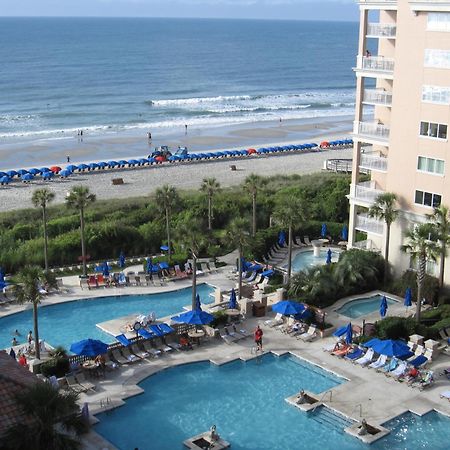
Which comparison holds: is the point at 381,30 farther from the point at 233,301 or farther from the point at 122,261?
the point at 122,261

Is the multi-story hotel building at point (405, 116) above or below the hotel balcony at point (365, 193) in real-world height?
above

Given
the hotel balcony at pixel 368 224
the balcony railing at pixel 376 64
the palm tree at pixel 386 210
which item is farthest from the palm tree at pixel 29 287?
the balcony railing at pixel 376 64

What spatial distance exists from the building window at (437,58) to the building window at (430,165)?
4593 mm

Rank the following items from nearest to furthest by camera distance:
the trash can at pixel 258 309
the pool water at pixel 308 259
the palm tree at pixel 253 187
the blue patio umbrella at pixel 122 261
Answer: the trash can at pixel 258 309 < the blue patio umbrella at pixel 122 261 < the pool water at pixel 308 259 < the palm tree at pixel 253 187

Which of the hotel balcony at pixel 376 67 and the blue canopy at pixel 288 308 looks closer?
the blue canopy at pixel 288 308

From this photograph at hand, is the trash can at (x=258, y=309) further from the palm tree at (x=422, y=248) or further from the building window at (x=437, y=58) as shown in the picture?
the building window at (x=437, y=58)

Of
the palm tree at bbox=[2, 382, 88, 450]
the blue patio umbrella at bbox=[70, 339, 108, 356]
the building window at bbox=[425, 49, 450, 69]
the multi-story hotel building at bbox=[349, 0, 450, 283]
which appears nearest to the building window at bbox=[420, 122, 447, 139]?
the multi-story hotel building at bbox=[349, 0, 450, 283]

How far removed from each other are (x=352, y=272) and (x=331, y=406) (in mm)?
12717

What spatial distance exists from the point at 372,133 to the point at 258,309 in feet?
40.6

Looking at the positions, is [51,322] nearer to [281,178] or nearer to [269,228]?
[269,228]

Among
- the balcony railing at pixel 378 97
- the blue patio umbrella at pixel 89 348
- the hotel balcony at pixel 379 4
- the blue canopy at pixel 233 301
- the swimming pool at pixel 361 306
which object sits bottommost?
the swimming pool at pixel 361 306

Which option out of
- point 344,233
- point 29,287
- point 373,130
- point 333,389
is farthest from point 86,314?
point 344,233

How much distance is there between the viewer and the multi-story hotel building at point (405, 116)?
36719mm

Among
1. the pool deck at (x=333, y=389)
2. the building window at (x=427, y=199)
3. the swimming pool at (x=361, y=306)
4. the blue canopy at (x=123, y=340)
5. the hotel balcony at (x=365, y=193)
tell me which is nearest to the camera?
the pool deck at (x=333, y=389)
